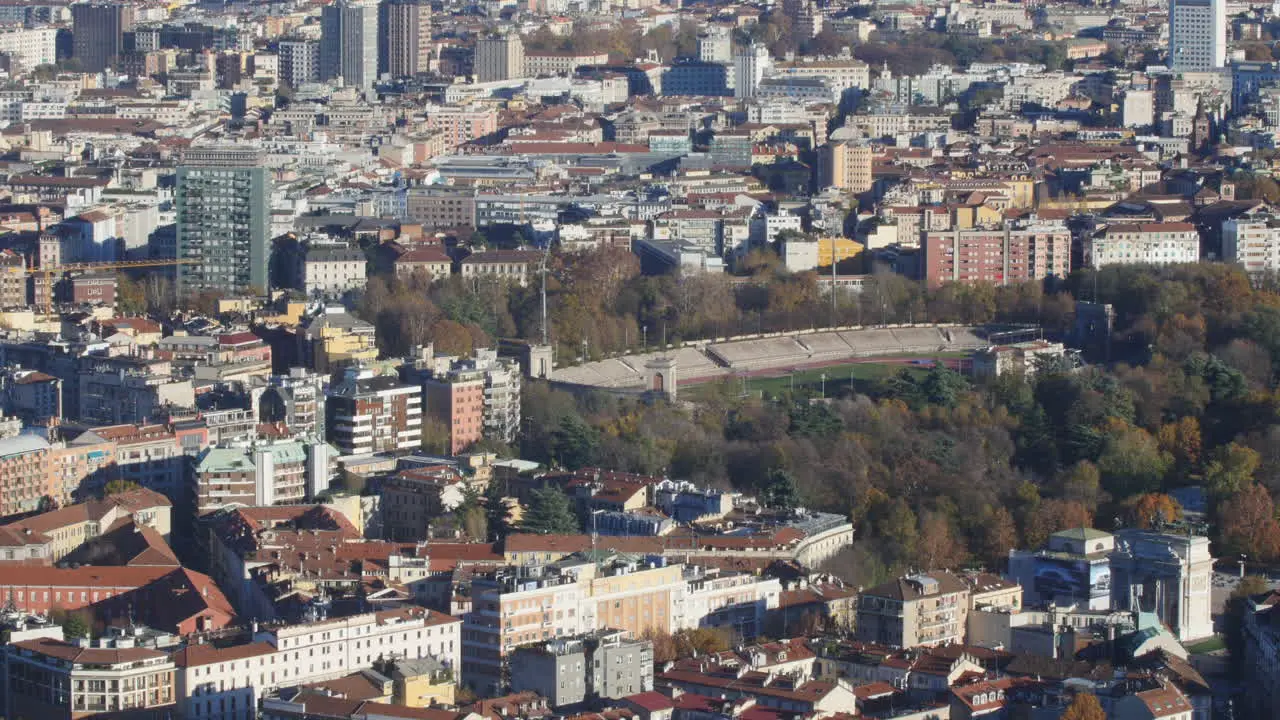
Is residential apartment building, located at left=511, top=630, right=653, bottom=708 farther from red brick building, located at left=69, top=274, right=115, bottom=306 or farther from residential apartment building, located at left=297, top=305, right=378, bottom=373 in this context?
red brick building, located at left=69, top=274, right=115, bottom=306

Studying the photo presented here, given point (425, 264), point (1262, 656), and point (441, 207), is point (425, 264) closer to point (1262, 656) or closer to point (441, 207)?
point (441, 207)

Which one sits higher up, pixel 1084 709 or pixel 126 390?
pixel 126 390

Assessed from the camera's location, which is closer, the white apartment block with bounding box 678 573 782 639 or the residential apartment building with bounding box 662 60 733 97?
the white apartment block with bounding box 678 573 782 639

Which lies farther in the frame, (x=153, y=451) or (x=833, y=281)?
(x=833, y=281)

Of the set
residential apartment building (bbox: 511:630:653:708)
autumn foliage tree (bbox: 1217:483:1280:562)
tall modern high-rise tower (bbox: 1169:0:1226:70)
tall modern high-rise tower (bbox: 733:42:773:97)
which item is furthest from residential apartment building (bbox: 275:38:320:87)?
residential apartment building (bbox: 511:630:653:708)

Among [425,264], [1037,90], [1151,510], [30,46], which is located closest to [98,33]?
[30,46]

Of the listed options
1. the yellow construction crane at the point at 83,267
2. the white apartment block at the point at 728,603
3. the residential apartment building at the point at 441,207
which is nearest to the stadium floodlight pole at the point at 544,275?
the residential apartment building at the point at 441,207

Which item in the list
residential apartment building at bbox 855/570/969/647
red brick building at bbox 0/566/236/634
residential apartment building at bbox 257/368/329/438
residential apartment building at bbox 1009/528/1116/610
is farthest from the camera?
residential apartment building at bbox 257/368/329/438
